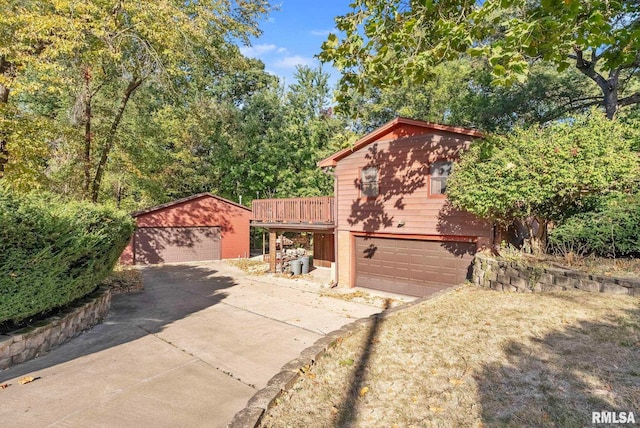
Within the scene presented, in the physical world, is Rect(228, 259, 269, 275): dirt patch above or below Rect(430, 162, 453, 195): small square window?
below

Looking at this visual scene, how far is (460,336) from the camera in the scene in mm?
→ 4648

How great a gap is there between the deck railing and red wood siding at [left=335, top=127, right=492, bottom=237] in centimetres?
65

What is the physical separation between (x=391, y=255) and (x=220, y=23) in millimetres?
12047

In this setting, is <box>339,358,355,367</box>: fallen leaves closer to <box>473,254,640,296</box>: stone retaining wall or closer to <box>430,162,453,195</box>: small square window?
<box>473,254,640,296</box>: stone retaining wall

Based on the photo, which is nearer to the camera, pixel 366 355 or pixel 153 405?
pixel 153 405

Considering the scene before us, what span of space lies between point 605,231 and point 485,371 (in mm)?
→ 4774

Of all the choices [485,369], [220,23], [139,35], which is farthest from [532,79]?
[139,35]

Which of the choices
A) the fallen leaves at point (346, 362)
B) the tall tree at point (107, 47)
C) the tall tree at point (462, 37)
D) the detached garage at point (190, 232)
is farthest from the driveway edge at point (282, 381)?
the detached garage at point (190, 232)

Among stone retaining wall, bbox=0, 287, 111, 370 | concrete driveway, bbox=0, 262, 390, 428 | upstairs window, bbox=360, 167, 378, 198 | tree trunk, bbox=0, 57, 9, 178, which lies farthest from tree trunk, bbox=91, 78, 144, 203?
upstairs window, bbox=360, 167, 378, 198

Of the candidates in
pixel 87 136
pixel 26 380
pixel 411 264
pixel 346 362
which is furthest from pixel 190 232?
pixel 346 362

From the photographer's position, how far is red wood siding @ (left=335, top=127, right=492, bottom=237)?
9906 millimetres

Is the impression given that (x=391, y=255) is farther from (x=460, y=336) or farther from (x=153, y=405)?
(x=153, y=405)

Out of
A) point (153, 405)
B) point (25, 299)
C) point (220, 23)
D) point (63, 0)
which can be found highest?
point (220, 23)

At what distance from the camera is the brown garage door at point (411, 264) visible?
10.0 meters
